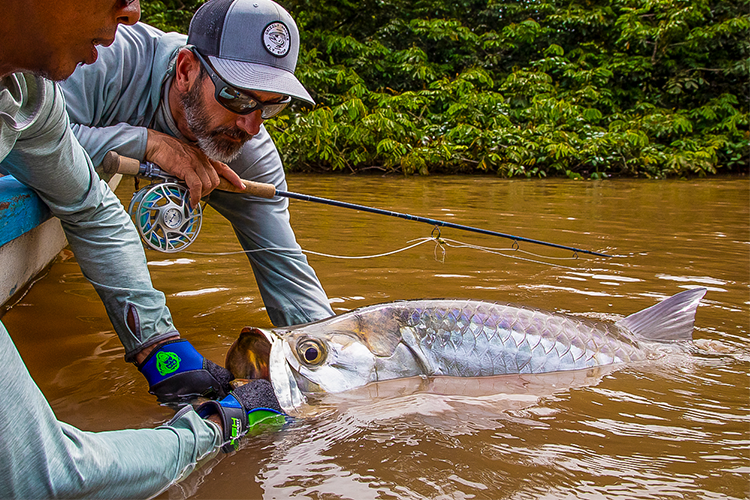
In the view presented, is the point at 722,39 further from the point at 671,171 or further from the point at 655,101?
the point at 671,171

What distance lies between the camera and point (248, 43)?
2.36 metres

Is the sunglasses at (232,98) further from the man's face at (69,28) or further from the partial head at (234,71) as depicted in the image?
the man's face at (69,28)

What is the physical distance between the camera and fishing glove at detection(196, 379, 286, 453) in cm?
162

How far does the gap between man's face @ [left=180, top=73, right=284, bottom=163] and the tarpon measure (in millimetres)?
879

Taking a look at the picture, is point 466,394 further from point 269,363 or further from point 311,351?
point 269,363

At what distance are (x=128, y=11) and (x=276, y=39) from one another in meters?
1.40

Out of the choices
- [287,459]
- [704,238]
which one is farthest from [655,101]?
[287,459]

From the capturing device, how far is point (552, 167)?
465 inches

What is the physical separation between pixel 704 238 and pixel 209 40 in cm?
409

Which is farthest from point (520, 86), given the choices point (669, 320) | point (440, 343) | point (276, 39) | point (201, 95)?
point (440, 343)

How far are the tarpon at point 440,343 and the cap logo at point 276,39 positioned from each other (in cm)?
106

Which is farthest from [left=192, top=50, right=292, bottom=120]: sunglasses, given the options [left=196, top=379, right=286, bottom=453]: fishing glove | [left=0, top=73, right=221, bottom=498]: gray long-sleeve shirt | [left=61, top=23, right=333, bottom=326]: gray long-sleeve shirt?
[left=196, top=379, right=286, bottom=453]: fishing glove

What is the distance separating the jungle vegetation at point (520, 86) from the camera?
38.9 feet

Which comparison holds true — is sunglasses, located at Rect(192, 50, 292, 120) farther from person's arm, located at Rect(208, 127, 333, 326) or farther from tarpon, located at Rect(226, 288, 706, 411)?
tarpon, located at Rect(226, 288, 706, 411)
